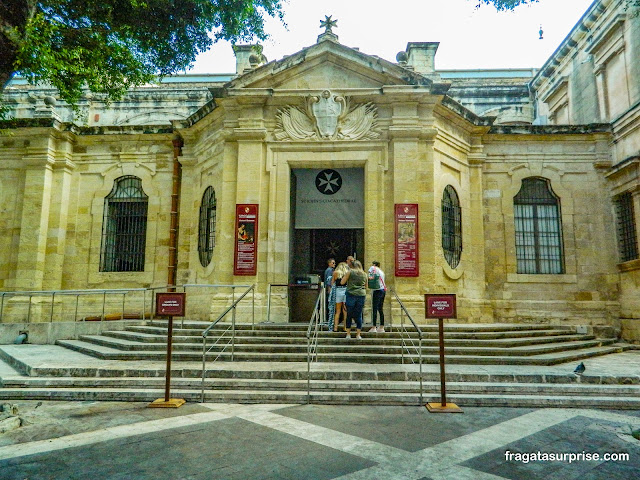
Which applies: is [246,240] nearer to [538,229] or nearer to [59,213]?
[59,213]

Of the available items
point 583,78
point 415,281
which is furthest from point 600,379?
point 583,78

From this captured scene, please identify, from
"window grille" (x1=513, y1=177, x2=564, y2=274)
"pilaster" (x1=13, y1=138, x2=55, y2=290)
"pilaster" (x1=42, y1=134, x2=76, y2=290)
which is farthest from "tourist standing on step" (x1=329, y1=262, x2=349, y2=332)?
"pilaster" (x1=13, y1=138, x2=55, y2=290)

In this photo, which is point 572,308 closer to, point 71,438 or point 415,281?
point 415,281

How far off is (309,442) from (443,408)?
2154 millimetres

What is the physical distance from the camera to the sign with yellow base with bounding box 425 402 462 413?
5.95 m

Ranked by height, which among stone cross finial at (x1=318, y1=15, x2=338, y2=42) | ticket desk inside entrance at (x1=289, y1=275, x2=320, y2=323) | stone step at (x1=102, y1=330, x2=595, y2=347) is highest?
stone cross finial at (x1=318, y1=15, x2=338, y2=42)

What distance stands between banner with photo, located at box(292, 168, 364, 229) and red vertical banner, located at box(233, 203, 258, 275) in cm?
128

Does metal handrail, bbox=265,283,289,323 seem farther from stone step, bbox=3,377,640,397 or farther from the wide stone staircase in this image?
stone step, bbox=3,377,640,397

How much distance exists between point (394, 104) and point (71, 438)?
10447 millimetres

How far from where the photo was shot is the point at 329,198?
12789mm

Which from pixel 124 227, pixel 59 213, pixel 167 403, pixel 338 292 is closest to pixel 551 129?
pixel 338 292

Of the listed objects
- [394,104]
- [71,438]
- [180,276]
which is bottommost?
[71,438]

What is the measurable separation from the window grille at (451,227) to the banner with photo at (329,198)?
248 centimetres

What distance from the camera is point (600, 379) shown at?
7246mm
